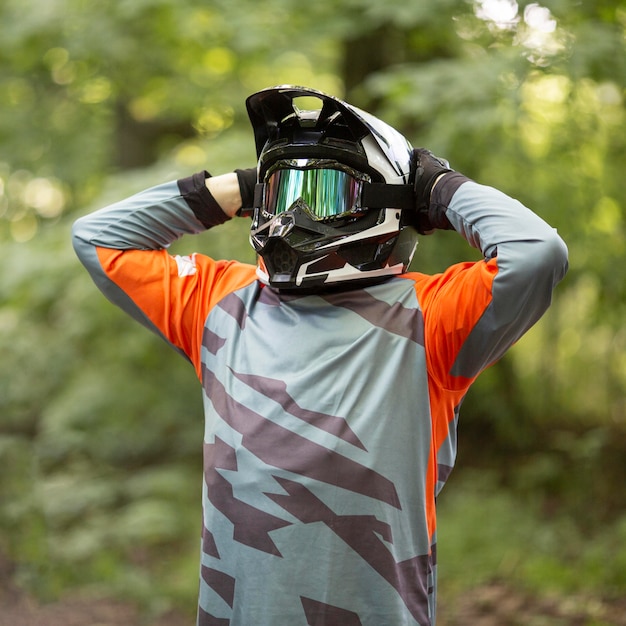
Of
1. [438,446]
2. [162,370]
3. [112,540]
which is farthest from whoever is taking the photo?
[162,370]

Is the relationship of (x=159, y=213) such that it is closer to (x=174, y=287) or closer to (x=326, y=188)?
(x=174, y=287)

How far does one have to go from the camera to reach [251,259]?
517 cm

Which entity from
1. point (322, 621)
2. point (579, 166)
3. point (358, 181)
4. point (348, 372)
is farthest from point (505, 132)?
point (322, 621)

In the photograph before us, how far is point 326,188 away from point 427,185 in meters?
0.29

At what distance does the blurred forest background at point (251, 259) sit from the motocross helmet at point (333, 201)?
2091mm

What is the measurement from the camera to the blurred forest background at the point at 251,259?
15.3 feet

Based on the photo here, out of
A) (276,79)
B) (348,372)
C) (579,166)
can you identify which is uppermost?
(276,79)

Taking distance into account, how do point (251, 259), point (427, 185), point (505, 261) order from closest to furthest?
1. point (505, 261)
2. point (427, 185)
3. point (251, 259)

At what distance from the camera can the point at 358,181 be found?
2.24 m

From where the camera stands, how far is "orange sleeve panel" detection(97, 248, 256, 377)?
7.95ft

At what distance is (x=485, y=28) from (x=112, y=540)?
443cm

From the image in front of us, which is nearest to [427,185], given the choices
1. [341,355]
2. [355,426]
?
[341,355]

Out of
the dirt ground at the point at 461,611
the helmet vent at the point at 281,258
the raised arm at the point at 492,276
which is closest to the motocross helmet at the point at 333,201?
the helmet vent at the point at 281,258

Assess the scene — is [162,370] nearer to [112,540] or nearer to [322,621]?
[112,540]
